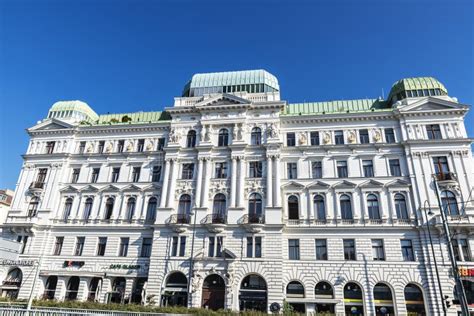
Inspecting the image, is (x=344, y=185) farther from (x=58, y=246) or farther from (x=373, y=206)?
(x=58, y=246)

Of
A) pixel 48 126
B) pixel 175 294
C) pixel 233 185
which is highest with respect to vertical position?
pixel 48 126

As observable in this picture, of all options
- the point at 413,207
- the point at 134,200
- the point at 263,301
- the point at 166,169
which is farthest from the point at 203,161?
the point at 413,207

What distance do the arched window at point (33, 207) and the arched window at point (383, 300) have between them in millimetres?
45464

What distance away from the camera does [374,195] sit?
127ft

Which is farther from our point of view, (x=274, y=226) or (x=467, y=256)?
(x=274, y=226)

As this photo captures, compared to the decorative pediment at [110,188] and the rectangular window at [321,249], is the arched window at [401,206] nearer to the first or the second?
the rectangular window at [321,249]

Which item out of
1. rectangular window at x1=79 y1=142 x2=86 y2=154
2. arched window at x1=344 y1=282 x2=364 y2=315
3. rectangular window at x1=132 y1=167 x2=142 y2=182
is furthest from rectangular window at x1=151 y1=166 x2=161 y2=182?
arched window at x1=344 y1=282 x2=364 y2=315

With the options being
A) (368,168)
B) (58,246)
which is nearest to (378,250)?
(368,168)

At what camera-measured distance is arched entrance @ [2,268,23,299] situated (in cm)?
4041

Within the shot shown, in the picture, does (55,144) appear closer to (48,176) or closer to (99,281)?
(48,176)

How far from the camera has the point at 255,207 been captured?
3922cm

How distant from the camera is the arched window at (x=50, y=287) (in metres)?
40.0

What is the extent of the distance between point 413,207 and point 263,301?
20.7 metres

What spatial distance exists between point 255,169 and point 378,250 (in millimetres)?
17422
